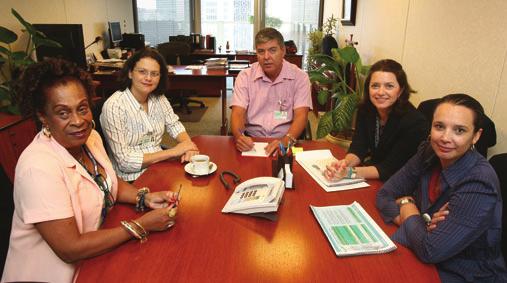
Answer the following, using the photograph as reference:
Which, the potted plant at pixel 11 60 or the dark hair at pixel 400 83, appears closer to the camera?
the dark hair at pixel 400 83

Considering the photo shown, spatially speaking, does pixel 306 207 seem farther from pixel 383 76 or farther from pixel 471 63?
pixel 471 63

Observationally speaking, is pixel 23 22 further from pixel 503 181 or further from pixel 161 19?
pixel 161 19

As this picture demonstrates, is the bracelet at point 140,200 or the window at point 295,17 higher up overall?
the window at point 295,17

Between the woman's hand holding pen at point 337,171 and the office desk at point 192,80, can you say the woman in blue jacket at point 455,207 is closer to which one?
the woman's hand holding pen at point 337,171

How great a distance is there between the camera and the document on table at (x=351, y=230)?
1.06 metres

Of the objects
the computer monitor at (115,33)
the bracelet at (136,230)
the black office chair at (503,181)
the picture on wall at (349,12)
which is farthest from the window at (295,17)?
the bracelet at (136,230)

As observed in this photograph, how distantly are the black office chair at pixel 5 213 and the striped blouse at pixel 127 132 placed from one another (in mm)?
702

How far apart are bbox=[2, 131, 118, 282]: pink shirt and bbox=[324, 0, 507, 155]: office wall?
1892 mm

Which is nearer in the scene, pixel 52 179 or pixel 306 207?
pixel 52 179

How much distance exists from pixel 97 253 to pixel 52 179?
0.26 meters

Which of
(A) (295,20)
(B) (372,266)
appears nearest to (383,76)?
(B) (372,266)

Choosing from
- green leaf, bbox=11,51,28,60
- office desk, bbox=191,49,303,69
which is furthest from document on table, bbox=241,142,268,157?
office desk, bbox=191,49,303,69

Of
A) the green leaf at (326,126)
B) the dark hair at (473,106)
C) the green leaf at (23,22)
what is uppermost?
the green leaf at (23,22)

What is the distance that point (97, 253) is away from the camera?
40.8 inches
